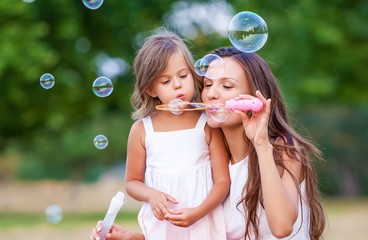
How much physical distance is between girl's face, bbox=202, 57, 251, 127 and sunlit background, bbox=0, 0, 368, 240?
915 cm

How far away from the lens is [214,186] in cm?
347

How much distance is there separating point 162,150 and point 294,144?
24.5 inches

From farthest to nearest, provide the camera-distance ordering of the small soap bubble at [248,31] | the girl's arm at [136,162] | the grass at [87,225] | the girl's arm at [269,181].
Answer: the grass at [87,225]
the small soap bubble at [248,31]
the girl's arm at [136,162]
the girl's arm at [269,181]

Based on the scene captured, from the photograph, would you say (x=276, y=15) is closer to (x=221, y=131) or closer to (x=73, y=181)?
(x=73, y=181)

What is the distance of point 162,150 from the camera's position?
3.57 metres

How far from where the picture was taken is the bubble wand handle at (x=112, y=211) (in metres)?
3.38

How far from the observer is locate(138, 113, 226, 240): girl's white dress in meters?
3.50

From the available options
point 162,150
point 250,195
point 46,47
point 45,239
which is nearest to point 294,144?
point 250,195

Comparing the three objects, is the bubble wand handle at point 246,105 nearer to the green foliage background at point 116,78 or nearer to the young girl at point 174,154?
the young girl at point 174,154

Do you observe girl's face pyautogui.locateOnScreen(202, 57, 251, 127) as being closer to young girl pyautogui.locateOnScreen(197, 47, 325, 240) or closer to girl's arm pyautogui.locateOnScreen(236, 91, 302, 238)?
young girl pyautogui.locateOnScreen(197, 47, 325, 240)

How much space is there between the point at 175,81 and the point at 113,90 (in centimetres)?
1215

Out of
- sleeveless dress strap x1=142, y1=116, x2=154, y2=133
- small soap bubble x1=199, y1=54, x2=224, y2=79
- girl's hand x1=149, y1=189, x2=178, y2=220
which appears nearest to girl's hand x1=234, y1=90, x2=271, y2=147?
small soap bubble x1=199, y1=54, x2=224, y2=79

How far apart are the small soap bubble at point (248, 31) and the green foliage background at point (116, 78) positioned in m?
9.47

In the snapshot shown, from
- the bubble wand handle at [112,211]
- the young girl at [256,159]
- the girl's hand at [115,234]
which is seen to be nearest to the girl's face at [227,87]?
the young girl at [256,159]
